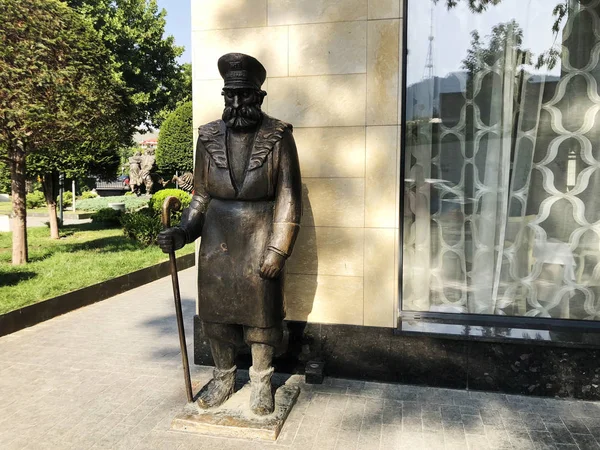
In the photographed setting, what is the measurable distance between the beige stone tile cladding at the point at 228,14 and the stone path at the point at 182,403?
307 cm

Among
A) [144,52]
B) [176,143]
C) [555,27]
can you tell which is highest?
[144,52]

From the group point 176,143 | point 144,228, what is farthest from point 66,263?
point 176,143

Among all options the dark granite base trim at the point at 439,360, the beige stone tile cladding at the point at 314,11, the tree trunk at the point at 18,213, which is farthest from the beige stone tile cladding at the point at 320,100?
the tree trunk at the point at 18,213

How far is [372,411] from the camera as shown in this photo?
357 cm

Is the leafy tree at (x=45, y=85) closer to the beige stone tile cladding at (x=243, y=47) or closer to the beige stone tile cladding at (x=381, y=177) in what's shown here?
the beige stone tile cladding at (x=243, y=47)

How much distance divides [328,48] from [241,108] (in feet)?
4.25

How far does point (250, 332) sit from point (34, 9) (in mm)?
6638

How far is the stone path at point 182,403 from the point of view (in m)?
3.15

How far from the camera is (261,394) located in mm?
3400

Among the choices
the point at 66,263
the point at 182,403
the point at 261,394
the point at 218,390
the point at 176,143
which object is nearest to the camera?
the point at 261,394

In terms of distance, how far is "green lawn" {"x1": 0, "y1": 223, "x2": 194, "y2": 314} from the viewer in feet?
21.2

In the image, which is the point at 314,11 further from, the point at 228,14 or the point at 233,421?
the point at 233,421

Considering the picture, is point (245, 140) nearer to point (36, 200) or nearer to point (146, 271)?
point (146, 271)

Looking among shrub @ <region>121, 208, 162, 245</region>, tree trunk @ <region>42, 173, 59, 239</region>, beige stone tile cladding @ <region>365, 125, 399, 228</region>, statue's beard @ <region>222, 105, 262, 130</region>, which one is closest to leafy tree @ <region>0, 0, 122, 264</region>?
shrub @ <region>121, 208, 162, 245</region>
